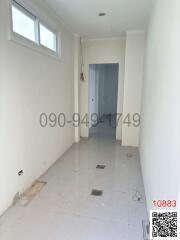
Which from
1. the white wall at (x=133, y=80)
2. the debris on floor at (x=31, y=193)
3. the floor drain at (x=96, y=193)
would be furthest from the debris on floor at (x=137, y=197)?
the white wall at (x=133, y=80)

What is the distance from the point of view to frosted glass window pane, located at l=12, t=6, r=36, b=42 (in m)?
2.28

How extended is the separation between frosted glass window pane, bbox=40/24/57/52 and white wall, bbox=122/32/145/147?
5.79 feet

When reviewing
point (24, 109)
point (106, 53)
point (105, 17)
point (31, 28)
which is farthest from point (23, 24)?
point (106, 53)

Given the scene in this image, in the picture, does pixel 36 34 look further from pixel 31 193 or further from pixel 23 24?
pixel 31 193

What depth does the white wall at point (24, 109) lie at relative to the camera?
2104 millimetres

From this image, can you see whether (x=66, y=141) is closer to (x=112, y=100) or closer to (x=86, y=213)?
(x=86, y=213)

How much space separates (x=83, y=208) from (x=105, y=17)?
3159mm

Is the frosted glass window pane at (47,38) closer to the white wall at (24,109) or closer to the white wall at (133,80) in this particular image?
the white wall at (24,109)

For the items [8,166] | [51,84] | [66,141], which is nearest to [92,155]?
[66,141]

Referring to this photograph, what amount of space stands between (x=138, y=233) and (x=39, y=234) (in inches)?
39.7

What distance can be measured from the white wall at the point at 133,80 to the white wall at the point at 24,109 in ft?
5.16

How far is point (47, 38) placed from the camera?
10.5 ft

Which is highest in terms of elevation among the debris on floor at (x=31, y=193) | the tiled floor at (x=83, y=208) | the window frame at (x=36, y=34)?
the window frame at (x=36, y=34)

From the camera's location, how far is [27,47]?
Result: 248cm
